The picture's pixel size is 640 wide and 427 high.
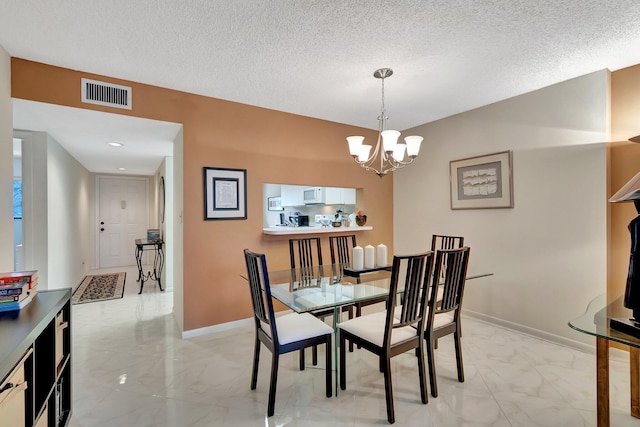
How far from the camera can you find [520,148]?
310cm

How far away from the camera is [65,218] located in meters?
4.08

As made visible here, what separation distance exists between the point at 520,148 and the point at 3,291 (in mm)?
4083

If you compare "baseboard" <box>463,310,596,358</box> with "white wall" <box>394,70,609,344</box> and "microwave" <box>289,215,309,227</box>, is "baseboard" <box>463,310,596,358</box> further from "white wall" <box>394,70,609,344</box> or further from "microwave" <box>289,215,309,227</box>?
"microwave" <box>289,215,309,227</box>

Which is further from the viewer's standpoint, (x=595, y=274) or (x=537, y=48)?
(x=595, y=274)

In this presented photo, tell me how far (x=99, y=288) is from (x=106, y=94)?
367 centimetres

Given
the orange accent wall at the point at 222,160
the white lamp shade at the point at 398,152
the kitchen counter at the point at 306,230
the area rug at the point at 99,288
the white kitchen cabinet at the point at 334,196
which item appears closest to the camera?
the white lamp shade at the point at 398,152

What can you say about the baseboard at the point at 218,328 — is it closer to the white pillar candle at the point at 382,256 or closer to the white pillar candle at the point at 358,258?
the white pillar candle at the point at 358,258

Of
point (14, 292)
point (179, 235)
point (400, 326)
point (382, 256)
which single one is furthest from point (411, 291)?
point (179, 235)

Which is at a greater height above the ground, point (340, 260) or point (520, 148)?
point (520, 148)

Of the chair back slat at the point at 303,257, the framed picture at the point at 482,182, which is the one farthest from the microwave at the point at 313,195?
the framed picture at the point at 482,182

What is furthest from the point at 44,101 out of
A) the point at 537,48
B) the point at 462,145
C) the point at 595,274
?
the point at 595,274

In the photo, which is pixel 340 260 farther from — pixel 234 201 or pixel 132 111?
pixel 132 111

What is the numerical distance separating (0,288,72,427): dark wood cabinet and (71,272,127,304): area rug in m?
2.98

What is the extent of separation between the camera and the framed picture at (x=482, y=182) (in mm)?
3203
